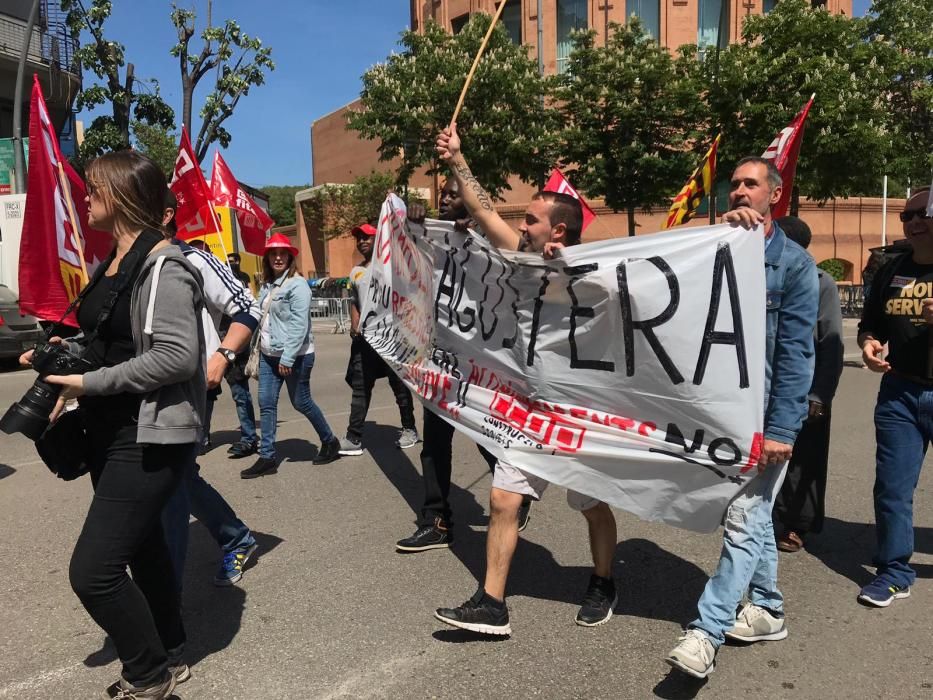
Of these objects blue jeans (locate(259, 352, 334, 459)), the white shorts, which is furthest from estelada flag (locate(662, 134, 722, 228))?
the white shorts

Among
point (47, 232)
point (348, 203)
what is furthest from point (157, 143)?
point (47, 232)

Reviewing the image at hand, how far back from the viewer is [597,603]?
11.0 ft

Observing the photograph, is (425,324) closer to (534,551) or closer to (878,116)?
(534,551)

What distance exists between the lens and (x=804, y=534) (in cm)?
431

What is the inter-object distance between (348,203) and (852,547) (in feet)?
133

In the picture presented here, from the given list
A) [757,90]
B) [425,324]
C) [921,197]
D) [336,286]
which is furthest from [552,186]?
[336,286]

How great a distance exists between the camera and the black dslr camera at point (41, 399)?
2.38m

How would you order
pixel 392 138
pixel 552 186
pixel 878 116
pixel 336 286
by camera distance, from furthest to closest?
pixel 336 286 < pixel 392 138 < pixel 878 116 < pixel 552 186

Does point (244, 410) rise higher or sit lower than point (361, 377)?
lower

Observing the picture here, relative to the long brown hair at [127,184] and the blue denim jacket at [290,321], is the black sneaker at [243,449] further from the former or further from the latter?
the long brown hair at [127,184]

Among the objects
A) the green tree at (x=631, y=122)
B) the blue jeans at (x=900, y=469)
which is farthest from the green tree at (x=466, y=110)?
the blue jeans at (x=900, y=469)

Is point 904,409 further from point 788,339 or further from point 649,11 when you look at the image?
point 649,11

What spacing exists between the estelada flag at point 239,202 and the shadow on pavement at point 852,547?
6.40 m

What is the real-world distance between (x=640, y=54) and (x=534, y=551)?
19949 mm
